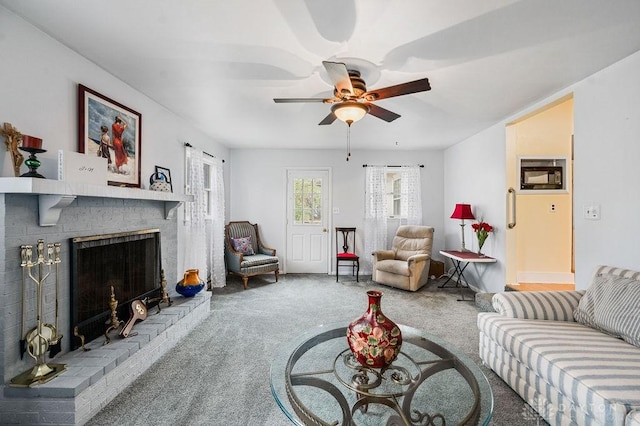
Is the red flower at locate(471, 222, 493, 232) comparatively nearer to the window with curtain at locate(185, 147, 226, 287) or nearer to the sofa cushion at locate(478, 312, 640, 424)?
the sofa cushion at locate(478, 312, 640, 424)

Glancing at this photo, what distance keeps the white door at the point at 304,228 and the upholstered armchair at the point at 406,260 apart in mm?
1165

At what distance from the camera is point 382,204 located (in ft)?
18.1

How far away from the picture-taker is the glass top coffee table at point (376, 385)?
1.33 m

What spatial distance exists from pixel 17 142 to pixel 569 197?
609cm

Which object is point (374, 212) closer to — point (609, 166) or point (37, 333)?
point (609, 166)

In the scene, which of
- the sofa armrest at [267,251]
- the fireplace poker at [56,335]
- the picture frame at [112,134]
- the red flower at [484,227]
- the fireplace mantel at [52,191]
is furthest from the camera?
the sofa armrest at [267,251]

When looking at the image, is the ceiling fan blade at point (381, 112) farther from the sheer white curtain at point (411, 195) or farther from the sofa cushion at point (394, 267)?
the sheer white curtain at point (411, 195)

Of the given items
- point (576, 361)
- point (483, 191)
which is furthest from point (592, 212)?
point (483, 191)

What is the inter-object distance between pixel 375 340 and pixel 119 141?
271 centimetres

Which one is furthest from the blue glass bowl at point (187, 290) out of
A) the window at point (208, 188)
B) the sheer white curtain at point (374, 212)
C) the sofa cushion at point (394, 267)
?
the sheer white curtain at point (374, 212)

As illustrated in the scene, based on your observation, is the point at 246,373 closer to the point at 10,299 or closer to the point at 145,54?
the point at 10,299

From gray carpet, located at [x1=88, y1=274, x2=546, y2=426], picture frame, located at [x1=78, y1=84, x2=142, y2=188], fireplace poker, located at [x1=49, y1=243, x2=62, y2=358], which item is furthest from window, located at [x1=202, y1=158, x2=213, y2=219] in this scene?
fireplace poker, located at [x1=49, y1=243, x2=62, y2=358]

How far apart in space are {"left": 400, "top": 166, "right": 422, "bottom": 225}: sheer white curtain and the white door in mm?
1488

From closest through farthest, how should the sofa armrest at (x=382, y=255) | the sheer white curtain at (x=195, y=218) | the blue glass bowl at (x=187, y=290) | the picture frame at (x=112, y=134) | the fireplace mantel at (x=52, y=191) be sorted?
the fireplace mantel at (x=52, y=191), the picture frame at (x=112, y=134), the blue glass bowl at (x=187, y=290), the sheer white curtain at (x=195, y=218), the sofa armrest at (x=382, y=255)
